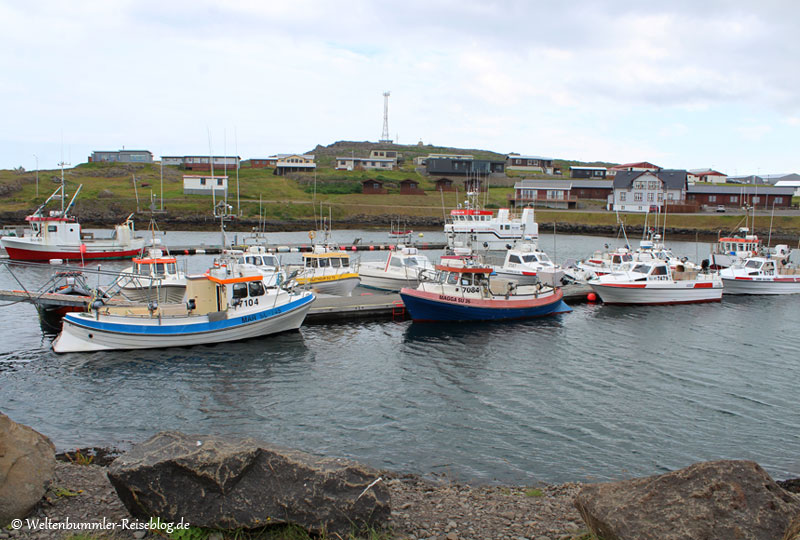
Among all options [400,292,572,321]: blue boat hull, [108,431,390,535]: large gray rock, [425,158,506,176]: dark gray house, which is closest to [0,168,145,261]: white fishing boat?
[400,292,572,321]: blue boat hull

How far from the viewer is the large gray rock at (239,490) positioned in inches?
320

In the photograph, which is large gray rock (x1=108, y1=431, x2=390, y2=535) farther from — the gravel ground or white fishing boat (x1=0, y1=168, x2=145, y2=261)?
white fishing boat (x1=0, y1=168, x2=145, y2=261)

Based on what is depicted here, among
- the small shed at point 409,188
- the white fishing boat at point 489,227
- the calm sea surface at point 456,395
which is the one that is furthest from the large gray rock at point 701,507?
the small shed at point 409,188

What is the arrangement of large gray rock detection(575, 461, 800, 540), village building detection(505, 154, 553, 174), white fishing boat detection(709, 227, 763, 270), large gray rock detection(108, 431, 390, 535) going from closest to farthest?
large gray rock detection(575, 461, 800, 540)
large gray rock detection(108, 431, 390, 535)
white fishing boat detection(709, 227, 763, 270)
village building detection(505, 154, 553, 174)

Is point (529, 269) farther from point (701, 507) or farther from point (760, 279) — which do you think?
point (701, 507)

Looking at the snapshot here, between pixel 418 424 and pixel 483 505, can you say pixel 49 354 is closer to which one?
pixel 418 424

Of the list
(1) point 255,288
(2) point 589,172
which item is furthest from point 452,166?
(1) point 255,288

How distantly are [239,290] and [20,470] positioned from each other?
16.2 metres

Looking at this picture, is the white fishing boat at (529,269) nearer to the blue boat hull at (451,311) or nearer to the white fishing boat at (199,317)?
the blue boat hull at (451,311)

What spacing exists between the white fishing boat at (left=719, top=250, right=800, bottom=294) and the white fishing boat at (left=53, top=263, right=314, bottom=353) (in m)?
29.9

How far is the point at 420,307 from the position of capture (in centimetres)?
2902

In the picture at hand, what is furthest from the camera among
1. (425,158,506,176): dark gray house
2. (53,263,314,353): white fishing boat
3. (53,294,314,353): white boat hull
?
(425,158,506,176): dark gray house

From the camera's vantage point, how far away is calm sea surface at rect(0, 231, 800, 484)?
1491 centimetres

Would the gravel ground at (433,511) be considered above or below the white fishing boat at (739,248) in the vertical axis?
below
